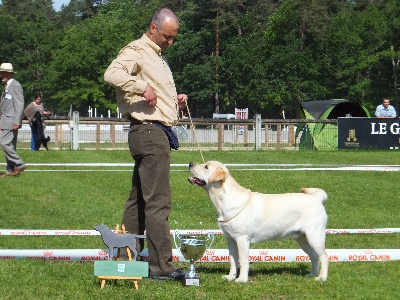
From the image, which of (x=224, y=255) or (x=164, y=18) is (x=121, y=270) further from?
(x=164, y=18)

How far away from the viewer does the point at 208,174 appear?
6.94 metres

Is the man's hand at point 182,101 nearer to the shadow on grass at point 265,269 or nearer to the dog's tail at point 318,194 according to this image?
the dog's tail at point 318,194

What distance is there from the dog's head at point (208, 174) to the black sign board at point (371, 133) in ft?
75.2

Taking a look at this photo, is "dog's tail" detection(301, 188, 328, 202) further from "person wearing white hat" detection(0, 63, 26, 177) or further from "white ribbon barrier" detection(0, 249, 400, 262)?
"person wearing white hat" detection(0, 63, 26, 177)

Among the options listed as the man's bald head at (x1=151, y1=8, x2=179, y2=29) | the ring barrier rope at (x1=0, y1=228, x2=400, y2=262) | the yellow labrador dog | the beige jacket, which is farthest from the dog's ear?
the man's bald head at (x1=151, y1=8, x2=179, y2=29)

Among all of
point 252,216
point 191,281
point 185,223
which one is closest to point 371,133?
point 185,223

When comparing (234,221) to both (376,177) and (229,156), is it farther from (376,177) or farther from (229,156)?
(229,156)

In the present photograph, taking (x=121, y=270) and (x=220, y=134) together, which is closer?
(x=121, y=270)

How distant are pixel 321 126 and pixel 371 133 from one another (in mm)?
2534

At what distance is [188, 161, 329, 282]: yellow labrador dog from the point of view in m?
6.88

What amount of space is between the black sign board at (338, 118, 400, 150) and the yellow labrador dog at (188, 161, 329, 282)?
2269 cm

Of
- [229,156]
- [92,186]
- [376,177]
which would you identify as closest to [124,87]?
[92,186]

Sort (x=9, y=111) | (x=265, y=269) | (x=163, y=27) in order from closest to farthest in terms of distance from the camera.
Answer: (x=163, y=27) → (x=265, y=269) → (x=9, y=111)

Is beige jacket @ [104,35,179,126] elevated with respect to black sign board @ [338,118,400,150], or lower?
elevated
